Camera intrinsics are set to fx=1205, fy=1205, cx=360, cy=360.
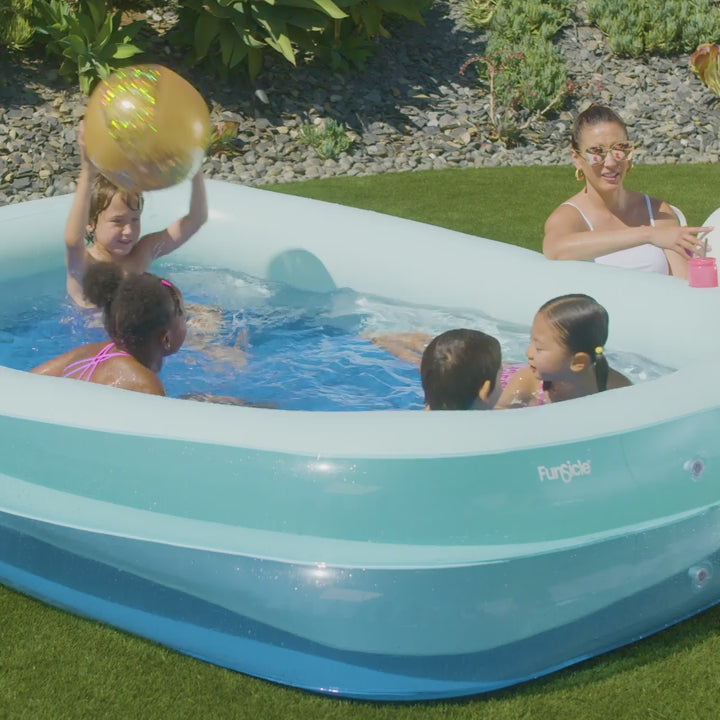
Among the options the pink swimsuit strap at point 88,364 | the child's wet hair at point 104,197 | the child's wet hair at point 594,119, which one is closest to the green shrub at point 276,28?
the child's wet hair at point 104,197

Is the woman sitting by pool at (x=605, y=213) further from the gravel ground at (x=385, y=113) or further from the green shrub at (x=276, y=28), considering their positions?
the green shrub at (x=276, y=28)

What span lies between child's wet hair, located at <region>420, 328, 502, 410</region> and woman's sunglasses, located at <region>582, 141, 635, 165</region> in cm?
132

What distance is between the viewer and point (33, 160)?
7121mm

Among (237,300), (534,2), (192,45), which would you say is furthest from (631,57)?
(237,300)

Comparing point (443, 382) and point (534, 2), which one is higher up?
point (534, 2)

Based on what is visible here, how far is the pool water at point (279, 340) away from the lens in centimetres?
399

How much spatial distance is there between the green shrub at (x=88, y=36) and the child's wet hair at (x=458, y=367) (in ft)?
16.1

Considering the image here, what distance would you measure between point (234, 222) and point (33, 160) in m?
2.64

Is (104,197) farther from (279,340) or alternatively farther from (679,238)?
(679,238)

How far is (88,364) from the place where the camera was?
3.24 metres

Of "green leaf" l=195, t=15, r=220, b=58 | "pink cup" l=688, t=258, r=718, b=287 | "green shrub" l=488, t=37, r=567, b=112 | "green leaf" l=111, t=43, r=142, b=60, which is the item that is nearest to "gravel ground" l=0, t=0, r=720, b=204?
"green shrub" l=488, t=37, r=567, b=112

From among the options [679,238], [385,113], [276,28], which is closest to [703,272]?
[679,238]

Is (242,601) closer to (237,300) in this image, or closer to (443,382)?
(443,382)

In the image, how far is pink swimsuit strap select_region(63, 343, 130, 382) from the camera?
3205 mm
